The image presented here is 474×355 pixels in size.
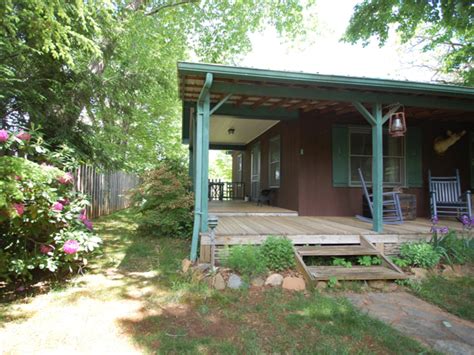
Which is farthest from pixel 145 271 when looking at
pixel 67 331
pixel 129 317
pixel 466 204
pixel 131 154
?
pixel 131 154

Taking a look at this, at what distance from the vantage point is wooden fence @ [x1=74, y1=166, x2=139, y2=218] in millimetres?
7195

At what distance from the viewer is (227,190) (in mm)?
12617

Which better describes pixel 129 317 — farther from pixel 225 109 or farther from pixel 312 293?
pixel 225 109

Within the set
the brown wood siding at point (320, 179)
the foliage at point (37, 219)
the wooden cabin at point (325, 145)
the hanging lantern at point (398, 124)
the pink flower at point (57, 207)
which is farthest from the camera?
the brown wood siding at point (320, 179)

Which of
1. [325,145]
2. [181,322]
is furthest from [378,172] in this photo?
[181,322]

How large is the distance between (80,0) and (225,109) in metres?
2.88

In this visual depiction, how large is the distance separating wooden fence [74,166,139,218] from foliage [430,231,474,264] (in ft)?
19.1

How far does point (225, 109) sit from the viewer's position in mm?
5559


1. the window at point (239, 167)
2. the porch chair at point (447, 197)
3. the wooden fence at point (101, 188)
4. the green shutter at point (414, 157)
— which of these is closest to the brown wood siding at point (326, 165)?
the green shutter at point (414, 157)

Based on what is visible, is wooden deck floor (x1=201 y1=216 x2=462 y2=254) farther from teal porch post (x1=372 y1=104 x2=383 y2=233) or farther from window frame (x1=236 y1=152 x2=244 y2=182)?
window frame (x1=236 y1=152 x2=244 y2=182)

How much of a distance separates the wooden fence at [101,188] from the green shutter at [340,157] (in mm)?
4600

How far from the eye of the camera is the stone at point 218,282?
3248 mm

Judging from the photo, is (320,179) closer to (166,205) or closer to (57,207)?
(166,205)

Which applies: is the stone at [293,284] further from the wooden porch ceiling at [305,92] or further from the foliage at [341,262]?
the wooden porch ceiling at [305,92]
